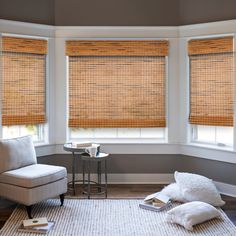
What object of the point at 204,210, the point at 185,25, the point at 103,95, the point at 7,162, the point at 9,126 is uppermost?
the point at 185,25

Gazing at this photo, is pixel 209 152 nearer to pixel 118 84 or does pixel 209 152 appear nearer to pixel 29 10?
pixel 118 84

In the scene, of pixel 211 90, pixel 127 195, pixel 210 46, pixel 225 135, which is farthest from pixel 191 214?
pixel 210 46

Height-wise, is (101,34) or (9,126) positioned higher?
(101,34)

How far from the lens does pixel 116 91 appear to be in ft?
18.6

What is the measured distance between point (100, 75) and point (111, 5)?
3.28 ft

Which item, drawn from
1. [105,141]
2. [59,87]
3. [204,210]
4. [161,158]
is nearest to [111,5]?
[59,87]

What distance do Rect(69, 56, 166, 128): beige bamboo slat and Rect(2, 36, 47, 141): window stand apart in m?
0.43

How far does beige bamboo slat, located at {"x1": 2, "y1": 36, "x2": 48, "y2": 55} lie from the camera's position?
5179 millimetres

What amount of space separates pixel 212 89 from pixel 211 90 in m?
0.02

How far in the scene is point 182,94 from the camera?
5641 millimetres

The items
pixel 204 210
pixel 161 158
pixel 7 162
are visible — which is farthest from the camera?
pixel 161 158

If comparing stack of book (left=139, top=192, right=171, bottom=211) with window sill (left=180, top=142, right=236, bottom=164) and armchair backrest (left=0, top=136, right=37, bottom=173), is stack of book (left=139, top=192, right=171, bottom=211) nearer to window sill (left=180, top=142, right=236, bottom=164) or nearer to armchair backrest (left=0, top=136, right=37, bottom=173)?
window sill (left=180, top=142, right=236, bottom=164)

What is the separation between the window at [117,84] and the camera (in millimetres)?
5621

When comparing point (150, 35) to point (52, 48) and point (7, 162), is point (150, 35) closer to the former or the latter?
point (52, 48)
